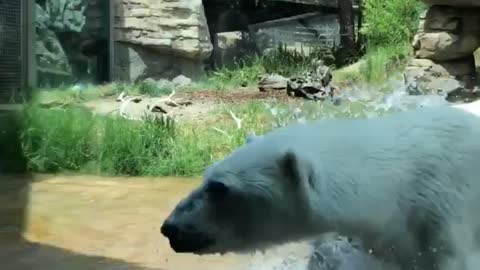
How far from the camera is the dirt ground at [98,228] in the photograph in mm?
3527

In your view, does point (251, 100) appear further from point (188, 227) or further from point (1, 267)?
point (188, 227)

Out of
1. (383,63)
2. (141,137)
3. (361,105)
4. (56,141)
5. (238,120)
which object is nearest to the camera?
(141,137)

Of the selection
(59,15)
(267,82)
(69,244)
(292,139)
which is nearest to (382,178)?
(292,139)

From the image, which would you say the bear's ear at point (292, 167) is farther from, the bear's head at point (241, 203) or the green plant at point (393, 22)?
the green plant at point (393, 22)

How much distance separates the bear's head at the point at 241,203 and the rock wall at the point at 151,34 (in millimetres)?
11158

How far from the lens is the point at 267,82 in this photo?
10.7 meters

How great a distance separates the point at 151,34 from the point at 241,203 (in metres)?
Result: 11.4

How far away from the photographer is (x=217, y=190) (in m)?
1.63

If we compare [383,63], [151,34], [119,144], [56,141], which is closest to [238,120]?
[119,144]

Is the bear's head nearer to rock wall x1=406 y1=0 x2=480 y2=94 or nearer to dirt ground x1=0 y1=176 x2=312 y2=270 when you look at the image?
dirt ground x1=0 y1=176 x2=312 y2=270

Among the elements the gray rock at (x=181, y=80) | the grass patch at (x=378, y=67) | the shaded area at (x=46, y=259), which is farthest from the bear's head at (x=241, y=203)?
the gray rock at (x=181, y=80)

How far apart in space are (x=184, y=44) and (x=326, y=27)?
420 centimetres

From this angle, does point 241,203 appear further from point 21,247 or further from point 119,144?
point 119,144

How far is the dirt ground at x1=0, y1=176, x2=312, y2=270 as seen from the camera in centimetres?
353
